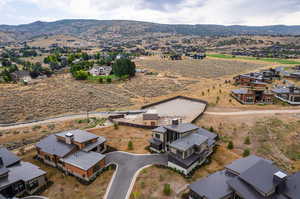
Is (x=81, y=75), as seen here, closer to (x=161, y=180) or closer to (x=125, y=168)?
(x=125, y=168)

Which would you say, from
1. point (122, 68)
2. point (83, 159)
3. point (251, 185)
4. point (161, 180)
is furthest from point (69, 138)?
point (122, 68)

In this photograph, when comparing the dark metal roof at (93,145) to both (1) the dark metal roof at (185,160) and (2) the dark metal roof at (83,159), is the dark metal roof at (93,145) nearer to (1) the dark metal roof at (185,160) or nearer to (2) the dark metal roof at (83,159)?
(2) the dark metal roof at (83,159)

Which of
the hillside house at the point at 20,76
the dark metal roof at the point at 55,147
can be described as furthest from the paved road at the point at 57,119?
the hillside house at the point at 20,76

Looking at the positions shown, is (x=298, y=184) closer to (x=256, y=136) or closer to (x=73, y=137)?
(x=256, y=136)

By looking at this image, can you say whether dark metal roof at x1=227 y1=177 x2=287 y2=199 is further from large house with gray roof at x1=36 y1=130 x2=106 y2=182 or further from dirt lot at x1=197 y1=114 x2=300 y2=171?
large house with gray roof at x1=36 y1=130 x2=106 y2=182

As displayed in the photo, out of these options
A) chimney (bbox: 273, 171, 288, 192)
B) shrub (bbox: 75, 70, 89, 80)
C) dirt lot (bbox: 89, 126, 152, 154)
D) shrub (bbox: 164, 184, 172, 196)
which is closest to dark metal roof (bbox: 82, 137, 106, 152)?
dirt lot (bbox: 89, 126, 152, 154)

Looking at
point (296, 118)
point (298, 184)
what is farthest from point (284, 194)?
point (296, 118)
